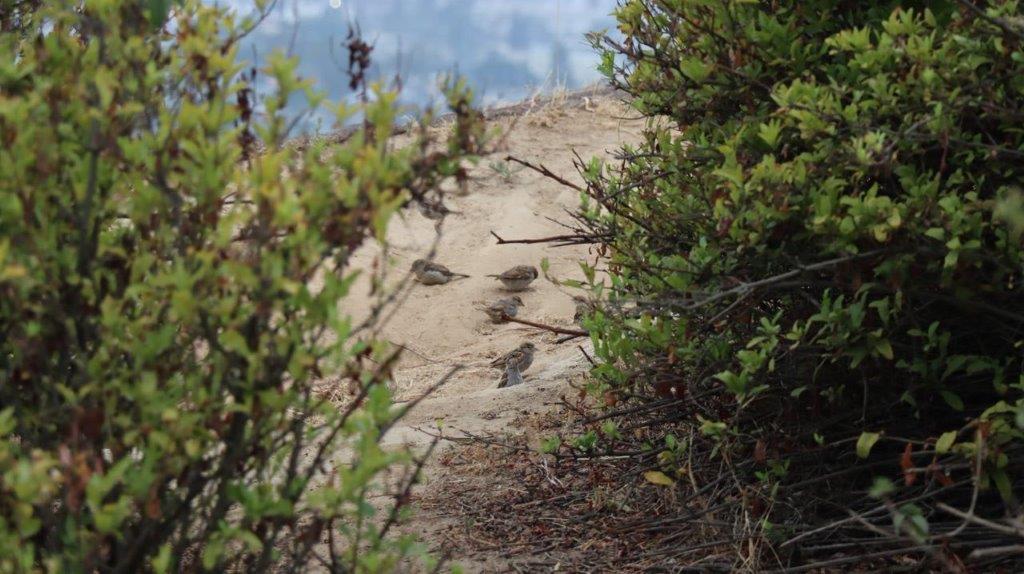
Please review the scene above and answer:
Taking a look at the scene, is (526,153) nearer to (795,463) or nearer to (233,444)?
(795,463)

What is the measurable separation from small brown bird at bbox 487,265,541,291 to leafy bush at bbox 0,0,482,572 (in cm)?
773

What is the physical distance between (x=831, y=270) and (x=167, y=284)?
7.65ft

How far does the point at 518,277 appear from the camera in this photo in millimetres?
10422

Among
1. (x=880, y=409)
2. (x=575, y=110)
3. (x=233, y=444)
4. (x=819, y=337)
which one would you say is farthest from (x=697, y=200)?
(x=575, y=110)

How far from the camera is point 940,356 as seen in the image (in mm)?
3498

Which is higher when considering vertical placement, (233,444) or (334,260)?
(334,260)

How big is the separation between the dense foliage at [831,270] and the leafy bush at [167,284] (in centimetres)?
125

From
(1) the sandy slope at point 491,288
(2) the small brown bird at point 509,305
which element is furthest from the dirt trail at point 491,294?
(2) the small brown bird at point 509,305

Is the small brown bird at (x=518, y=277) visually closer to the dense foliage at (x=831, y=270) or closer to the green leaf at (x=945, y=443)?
the dense foliage at (x=831, y=270)

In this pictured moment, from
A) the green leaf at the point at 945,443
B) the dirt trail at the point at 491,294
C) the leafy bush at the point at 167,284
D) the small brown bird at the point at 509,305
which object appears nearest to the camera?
the leafy bush at the point at 167,284

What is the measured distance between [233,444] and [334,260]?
1.70 ft

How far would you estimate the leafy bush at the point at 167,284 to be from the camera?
2264mm

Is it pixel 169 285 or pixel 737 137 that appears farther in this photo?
pixel 737 137

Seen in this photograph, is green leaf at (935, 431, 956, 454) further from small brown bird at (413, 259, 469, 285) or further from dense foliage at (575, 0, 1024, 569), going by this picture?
small brown bird at (413, 259, 469, 285)
